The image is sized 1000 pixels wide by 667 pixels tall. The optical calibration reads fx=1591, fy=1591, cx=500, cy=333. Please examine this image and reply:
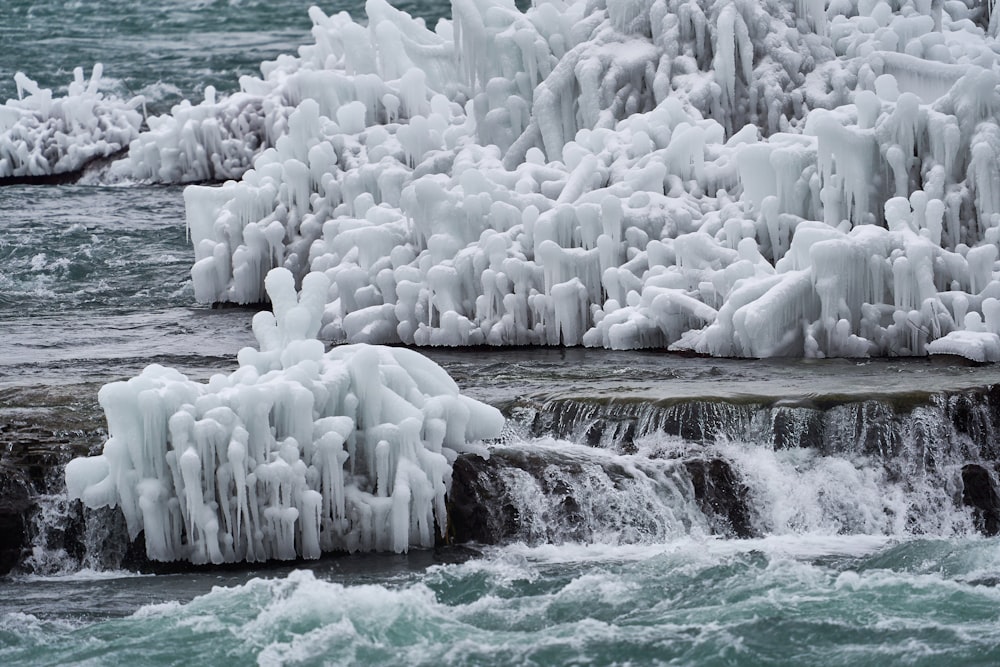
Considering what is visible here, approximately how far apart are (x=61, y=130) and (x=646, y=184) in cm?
1698

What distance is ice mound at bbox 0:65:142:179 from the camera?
29047 millimetres

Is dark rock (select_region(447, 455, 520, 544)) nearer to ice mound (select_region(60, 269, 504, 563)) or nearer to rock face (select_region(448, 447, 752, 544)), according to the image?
rock face (select_region(448, 447, 752, 544))

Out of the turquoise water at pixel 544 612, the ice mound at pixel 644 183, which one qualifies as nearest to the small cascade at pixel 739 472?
the turquoise water at pixel 544 612

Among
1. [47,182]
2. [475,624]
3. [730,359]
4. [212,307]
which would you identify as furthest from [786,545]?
[47,182]

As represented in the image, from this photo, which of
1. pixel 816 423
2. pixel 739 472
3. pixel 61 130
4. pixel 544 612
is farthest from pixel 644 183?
pixel 61 130

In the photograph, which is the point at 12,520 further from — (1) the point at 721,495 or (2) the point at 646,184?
(2) the point at 646,184

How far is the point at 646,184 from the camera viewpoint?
1620 centimetres

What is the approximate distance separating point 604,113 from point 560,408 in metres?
6.48

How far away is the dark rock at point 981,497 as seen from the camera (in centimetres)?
1107

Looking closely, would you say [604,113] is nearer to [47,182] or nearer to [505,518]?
[505,518]

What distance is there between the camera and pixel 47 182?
93.6 ft

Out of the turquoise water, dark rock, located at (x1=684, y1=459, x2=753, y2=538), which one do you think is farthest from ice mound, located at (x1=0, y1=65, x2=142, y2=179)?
dark rock, located at (x1=684, y1=459, x2=753, y2=538)

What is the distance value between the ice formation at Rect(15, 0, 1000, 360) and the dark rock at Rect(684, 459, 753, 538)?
3174mm

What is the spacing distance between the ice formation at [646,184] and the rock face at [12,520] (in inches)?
232
